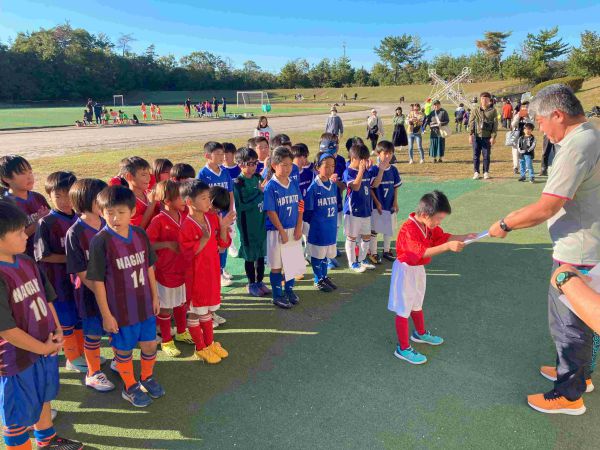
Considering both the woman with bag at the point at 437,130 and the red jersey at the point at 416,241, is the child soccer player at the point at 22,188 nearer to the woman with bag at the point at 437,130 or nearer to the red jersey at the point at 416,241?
the red jersey at the point at 416,241

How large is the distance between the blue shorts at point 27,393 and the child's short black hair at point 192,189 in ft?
5.16

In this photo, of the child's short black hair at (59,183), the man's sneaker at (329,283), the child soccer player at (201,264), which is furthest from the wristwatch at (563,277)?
the child's short black hair at (59,183)

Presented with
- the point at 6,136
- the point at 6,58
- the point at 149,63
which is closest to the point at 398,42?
the point at 149,63

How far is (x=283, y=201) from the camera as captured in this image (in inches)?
186

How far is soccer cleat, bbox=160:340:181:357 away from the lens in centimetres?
398

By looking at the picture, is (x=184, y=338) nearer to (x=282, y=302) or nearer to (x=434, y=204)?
(x=282, y=302)

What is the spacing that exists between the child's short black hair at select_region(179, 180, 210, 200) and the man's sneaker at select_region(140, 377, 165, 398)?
1535 millimetres

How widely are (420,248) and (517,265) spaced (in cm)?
309

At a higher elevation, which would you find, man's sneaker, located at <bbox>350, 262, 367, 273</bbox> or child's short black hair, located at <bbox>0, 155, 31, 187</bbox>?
child's short black hair, located at <bbox>0, 155, 31, 187</bbox>

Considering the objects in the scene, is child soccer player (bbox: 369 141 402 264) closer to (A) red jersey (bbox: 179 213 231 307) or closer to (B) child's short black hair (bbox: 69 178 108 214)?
(A) red jersey (bbox: 179 213 231 307)

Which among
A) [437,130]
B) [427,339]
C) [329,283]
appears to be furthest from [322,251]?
[437,130]

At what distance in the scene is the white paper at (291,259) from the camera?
485cm

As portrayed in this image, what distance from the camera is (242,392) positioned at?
3.41 metres

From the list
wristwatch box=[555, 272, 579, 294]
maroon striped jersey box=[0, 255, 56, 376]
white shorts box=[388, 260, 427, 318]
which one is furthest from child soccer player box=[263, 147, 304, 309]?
wristwatch box=[555, 272, 579, 294]
